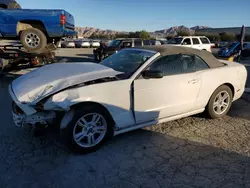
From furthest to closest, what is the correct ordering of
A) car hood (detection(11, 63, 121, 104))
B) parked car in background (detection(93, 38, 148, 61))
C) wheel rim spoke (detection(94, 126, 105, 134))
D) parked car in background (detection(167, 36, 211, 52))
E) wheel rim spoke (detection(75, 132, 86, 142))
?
parked car in background (detection(167, 36, 211, 52))
parked car in background (detection(93, 38, 148, 61))
wheel rim spoke (detection(94, 126, 105, 134))
wheel rim spoke (detection(75, 132, 86, 142))
car hood (detection(11, 63, 121, 104))

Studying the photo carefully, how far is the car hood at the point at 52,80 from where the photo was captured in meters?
2.90

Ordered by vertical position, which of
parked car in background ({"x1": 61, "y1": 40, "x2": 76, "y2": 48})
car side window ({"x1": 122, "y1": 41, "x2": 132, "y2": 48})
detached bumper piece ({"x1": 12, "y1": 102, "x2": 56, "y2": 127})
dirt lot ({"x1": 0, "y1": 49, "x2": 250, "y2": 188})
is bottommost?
dirt lot ({"x1": 0, "y1": 49, "x2": 250, "y2": 188})

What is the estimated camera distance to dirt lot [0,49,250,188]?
252 cm

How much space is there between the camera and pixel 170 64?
3.66 m

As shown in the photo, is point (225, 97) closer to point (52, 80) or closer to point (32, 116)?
point (52, 80)

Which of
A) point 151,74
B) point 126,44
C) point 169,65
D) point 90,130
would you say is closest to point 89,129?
point 90,130

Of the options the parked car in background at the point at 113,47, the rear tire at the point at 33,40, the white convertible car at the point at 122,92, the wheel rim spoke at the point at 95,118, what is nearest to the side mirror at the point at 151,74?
the white convertible car at the point at 122,92

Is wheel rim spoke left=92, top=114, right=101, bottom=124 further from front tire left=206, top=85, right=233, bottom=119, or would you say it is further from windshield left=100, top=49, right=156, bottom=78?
front tire left=206, top=85, right=233, bottom=119

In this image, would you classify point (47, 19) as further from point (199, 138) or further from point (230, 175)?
point (230, 175)

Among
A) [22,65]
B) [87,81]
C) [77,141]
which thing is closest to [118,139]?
[77,141]

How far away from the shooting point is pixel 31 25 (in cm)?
755

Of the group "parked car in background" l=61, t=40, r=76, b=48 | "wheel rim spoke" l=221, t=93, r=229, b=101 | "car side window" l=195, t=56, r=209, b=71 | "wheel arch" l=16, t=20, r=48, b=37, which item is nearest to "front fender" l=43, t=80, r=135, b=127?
"car side window" l=195, t=56, r=209, b=71

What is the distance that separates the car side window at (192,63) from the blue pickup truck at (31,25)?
527cm

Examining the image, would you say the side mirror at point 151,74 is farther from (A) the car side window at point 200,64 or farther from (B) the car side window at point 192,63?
(A) the car side window at point 200,64
